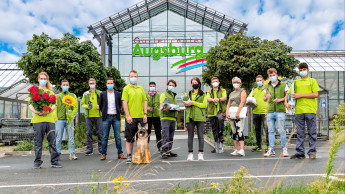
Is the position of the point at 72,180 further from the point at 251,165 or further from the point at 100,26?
the point at 100,26

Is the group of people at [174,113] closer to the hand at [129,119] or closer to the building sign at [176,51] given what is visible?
the hand at [129,119]

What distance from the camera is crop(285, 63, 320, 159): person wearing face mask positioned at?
6848mm

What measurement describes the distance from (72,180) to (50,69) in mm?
9132

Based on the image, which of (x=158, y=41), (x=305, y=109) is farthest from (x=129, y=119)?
(x=158, y=41)

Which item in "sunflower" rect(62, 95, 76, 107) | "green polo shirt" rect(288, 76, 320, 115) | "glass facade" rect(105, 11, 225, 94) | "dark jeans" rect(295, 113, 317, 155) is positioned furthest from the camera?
"glass facade" rect(105, 11, 225, 94)

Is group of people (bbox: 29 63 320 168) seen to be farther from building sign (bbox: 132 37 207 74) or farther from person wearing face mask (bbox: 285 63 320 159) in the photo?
building sign (bbox: 132 37 207 74)

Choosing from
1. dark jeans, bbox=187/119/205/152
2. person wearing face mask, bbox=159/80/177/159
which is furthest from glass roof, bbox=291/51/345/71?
dark jeans, bbox=187/119/205/152

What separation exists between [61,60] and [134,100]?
709 cm

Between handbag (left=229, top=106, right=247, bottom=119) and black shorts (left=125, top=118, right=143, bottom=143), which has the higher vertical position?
handbag (left=229, top=106, right=247, bottom=119)

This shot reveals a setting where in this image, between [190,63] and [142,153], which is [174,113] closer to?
[142,153]

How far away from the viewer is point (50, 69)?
13125 millimetres

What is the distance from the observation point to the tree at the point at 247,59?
44.4ft

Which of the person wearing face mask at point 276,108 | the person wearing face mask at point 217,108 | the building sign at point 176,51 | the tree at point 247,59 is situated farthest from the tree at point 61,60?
the building sign at point 176,51

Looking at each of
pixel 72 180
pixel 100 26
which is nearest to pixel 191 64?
pixel 100 26
